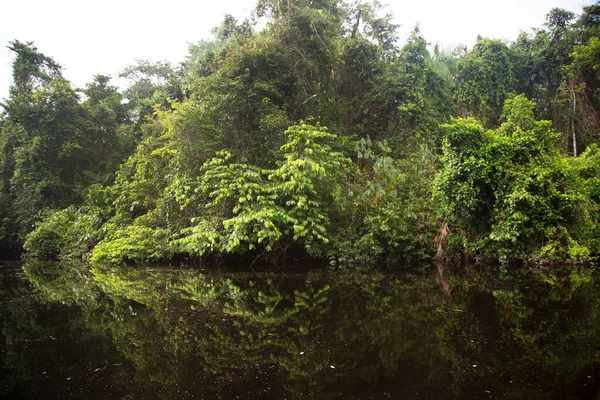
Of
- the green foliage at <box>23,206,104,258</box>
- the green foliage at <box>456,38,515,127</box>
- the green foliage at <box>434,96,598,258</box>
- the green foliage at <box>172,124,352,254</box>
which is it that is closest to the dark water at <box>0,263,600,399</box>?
the green foliage at <box>434,96,598,258</box>

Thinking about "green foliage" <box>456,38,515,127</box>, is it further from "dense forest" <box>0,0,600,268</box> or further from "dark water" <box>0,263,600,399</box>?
"dark water" <box>0,263,600,399</box>

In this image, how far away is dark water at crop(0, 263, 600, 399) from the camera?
301 centimetres

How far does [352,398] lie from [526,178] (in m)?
8.74

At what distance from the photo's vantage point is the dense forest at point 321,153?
9898 mm

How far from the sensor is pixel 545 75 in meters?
19.3

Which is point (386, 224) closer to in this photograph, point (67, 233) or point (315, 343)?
point (315, 343)

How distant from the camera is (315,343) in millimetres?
4020

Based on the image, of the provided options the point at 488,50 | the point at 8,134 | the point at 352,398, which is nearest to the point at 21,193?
the point at 8,134

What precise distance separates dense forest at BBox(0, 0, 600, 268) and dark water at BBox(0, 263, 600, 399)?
3.41 metres

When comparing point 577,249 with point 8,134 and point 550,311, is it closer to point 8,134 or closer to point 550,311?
point 550,311

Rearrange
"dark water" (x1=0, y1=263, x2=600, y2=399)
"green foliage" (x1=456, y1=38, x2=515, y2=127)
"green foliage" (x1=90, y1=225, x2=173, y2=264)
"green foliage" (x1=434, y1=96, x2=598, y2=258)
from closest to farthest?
"dark water" (x1=0, y1=263, x2=600, y2=399) < "green foliage" (x1=434, y1=96, x2=598, y2=258) < "green foliage" (x1=90, y1=225, x2=173, y2=264) < "green foliage" (x1=456, y1=38, x2=515, y2=127)

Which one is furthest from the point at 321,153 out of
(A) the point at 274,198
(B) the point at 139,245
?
(B) the point at 139,245

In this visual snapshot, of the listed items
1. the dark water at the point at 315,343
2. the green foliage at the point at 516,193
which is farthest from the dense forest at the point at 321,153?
the dark water at the point at 315,343

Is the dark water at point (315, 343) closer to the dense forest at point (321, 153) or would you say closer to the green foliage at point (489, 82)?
the dense forest at point (321, 153)
